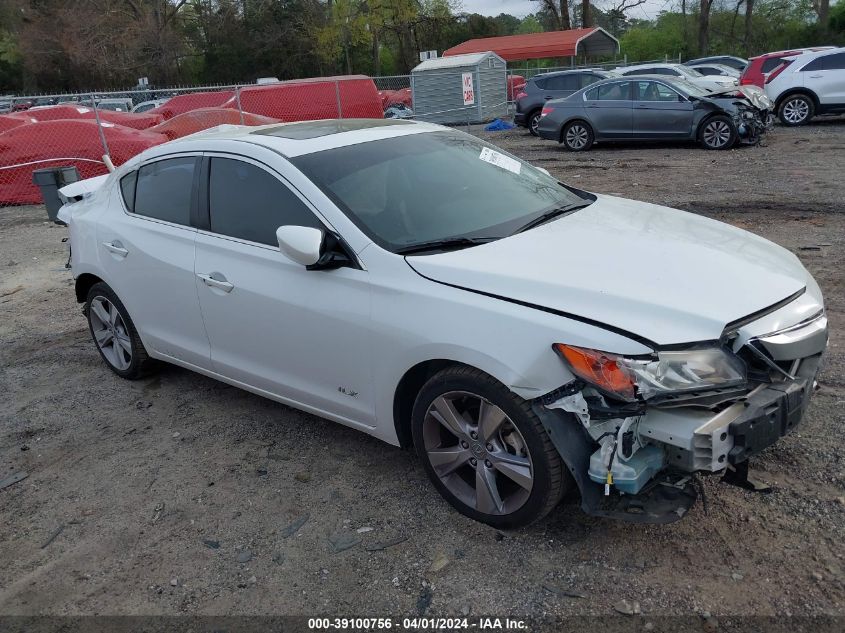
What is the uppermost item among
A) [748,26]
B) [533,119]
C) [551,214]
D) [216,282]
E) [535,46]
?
[748,26]

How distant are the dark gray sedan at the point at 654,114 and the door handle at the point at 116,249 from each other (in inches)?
495

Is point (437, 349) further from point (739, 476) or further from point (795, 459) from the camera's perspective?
point (795, 459)

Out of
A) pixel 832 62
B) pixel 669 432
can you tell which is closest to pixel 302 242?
pixel 669 432

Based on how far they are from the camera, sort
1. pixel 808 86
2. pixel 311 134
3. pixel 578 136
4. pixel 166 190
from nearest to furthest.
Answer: pixel 311 134 < pixel 166 190 < pixel 578 136 < pixel 808 86

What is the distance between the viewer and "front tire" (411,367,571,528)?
119 inches

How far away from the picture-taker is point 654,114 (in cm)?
1523

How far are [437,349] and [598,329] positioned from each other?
69cm

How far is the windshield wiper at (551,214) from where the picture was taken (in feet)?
12.5

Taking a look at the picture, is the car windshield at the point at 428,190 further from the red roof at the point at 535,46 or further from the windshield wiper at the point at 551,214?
the red roof at the point at 535,46

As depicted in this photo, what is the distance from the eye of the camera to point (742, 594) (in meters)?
2.82

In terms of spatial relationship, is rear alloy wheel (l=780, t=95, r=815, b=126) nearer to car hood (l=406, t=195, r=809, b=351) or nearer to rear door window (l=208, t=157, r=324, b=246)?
car hood (l=406, t=195, r=809, b=351)

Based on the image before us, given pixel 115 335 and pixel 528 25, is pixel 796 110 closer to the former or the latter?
pixel 115 335

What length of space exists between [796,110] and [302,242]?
17.2 metres

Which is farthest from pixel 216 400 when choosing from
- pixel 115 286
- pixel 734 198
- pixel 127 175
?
pixel 734 198
